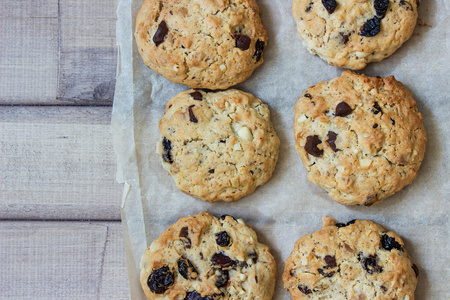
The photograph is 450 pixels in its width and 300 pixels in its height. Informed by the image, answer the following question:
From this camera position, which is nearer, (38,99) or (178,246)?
(178,246)

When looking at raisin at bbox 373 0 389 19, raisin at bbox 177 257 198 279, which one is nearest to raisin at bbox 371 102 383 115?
raisin at bbox 373 0 389 19

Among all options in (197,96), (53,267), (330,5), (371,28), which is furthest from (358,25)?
(53,267)

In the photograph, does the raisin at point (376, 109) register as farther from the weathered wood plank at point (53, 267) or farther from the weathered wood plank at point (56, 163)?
the weathered wood plank at point (53, 267)

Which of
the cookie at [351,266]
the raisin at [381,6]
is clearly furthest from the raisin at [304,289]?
the raisin at [381,6]

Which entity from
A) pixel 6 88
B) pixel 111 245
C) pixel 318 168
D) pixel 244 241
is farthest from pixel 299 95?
pixel 6 88

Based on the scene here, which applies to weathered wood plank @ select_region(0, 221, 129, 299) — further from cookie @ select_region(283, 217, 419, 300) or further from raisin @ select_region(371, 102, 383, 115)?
raisin @ select_region(371, 102, 383, 115)

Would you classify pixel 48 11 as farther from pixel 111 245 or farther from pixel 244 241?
pixel 244 241
